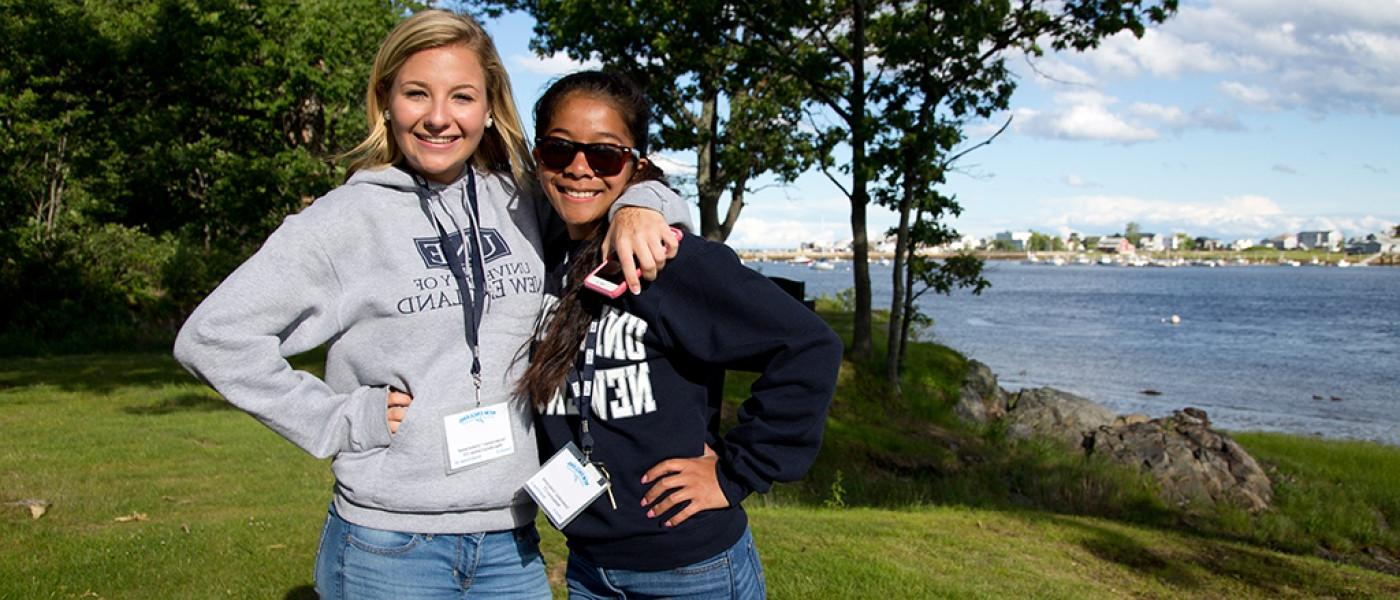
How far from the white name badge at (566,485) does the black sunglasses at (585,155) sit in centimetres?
70

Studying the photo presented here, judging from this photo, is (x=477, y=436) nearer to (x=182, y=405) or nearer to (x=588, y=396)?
(x=588, y=396)

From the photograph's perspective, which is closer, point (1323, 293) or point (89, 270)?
point (89, 270)

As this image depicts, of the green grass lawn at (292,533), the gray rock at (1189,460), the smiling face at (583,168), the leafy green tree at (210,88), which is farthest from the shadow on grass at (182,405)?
the gray rock at (1189,460)

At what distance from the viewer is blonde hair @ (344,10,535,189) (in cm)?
266

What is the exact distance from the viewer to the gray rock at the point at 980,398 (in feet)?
69.5

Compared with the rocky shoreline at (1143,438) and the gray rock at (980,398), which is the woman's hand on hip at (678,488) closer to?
the rocky shoreline at (1143,438)

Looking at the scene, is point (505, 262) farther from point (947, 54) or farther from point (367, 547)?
point (947, 54)

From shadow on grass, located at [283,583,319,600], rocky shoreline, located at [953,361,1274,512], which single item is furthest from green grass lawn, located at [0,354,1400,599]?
rocky shoreline, located at [953,361,1274,512]

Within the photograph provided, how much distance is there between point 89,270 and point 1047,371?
27.5 metres

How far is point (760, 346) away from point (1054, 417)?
20.4 meters

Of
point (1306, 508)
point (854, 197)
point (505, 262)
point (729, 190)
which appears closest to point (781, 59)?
point (854, 197)

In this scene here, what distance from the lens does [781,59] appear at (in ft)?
65.0

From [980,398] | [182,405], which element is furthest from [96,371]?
[980,398]

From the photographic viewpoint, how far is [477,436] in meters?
2.52
